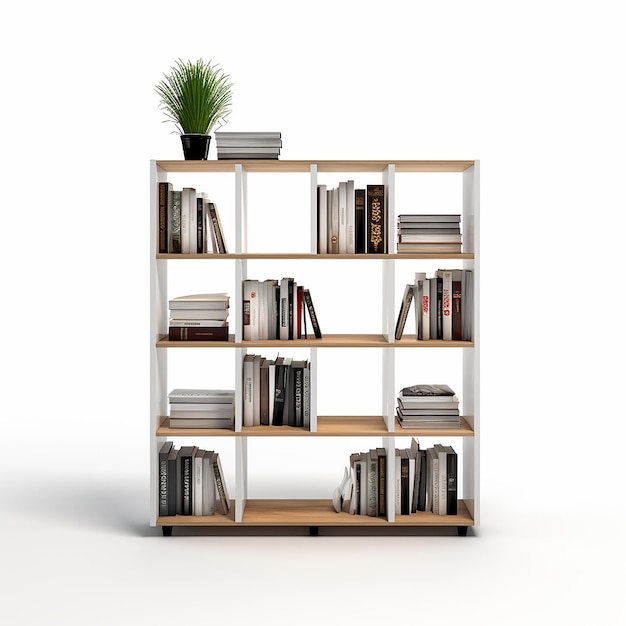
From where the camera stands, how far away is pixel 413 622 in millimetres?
4613

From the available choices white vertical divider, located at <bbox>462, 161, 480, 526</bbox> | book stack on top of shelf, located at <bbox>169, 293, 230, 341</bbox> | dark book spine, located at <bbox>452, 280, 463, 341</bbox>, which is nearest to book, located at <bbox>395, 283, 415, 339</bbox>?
dark book spine, located at <bbox>452, 280, 463, 341</bbox>

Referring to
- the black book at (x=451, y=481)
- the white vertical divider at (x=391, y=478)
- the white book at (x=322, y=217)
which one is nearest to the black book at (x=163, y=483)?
the white vertical divider at (x=391, y=478)

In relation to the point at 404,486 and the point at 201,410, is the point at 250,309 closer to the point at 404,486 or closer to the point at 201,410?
the point at 201,410

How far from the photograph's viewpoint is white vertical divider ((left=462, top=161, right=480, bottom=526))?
5.74 metres

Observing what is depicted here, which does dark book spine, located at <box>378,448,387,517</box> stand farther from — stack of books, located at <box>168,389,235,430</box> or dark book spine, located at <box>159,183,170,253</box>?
dark book spine, located at <box>159,183,170,253</box>

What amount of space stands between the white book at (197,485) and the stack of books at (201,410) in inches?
7.7

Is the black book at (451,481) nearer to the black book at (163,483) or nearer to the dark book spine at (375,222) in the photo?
the dark book spine at (375,222)

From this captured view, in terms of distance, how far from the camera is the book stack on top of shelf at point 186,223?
5836 millimetres

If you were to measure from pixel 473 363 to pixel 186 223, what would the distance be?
1.77 m

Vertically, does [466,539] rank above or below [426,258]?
below
